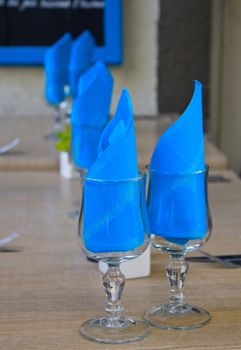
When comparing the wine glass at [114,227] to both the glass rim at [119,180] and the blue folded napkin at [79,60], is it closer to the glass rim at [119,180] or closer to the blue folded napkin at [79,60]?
the glass rim at [119,180]

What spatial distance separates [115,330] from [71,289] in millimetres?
182

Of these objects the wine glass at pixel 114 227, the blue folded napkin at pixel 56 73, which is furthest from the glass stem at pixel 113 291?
the blue folded napkin at pixel 56 73

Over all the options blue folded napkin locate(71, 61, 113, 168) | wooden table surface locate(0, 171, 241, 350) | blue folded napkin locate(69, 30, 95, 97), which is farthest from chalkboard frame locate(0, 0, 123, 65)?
wooden table surface locate(0, 171, 241, 350)

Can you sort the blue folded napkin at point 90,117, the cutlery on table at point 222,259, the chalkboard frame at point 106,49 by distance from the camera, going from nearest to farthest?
1. the cutlery on table at point 222,259
2. the blue folded napkin at point 90,117
3. the chalkboard frame at point 106,49

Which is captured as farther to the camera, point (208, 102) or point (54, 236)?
point (208, 102)

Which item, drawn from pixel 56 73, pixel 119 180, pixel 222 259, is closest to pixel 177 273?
pixel 119 180

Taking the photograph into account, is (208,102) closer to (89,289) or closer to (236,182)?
(236,182)

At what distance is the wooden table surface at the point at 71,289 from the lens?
2.90 feet

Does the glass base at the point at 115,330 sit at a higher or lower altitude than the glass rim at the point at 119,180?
lower

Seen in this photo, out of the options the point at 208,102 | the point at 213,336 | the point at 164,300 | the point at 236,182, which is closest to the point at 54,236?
the point at 164,300

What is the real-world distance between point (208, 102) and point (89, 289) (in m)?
2.94

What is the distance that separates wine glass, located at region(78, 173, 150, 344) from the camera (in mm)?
862

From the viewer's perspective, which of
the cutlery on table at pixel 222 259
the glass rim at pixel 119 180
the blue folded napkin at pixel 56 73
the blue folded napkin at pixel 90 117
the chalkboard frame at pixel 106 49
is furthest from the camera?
the chalkboard frame at pixel 106 49

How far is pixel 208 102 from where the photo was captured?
12.9ft
